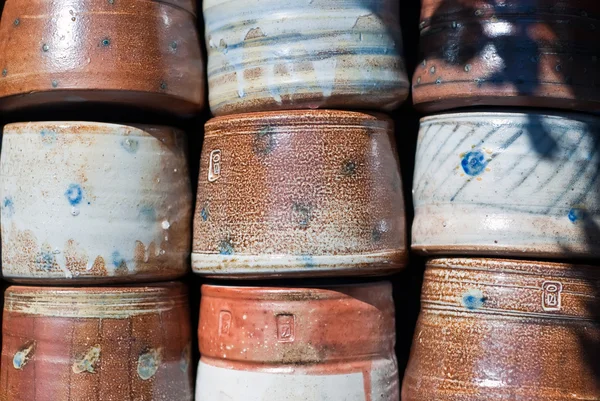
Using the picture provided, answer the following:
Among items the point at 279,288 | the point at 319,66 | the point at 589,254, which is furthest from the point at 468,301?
the point at 319,66

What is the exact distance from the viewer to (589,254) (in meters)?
1.54

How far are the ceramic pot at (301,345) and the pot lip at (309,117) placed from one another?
32 cm

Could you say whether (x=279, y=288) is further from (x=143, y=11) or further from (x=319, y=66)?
(x=143, y=11)

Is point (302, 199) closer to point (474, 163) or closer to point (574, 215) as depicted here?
point (474, 163)

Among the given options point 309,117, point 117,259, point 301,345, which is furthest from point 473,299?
point 117,259

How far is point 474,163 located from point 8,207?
94 centimetres

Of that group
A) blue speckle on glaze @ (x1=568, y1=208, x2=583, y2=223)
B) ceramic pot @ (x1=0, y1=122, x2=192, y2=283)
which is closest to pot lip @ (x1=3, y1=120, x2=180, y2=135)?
ceramic pot @ (x1=0, y1=122, x2=192, y2=283)

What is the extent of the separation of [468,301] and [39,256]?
851 mm

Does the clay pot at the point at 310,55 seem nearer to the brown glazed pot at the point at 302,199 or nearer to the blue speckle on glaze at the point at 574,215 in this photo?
the brown glazed pot at the point at 302,199

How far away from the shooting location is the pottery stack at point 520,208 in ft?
4.97

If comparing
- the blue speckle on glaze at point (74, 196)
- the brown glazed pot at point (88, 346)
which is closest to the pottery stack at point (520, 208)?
the brown glazed pot at point (88, 346)

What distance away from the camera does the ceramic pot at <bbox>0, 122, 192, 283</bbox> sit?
62.8 inches

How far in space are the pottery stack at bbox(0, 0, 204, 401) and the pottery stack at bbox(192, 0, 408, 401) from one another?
0.13 m

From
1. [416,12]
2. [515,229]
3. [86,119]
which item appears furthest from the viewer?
[416,12]
